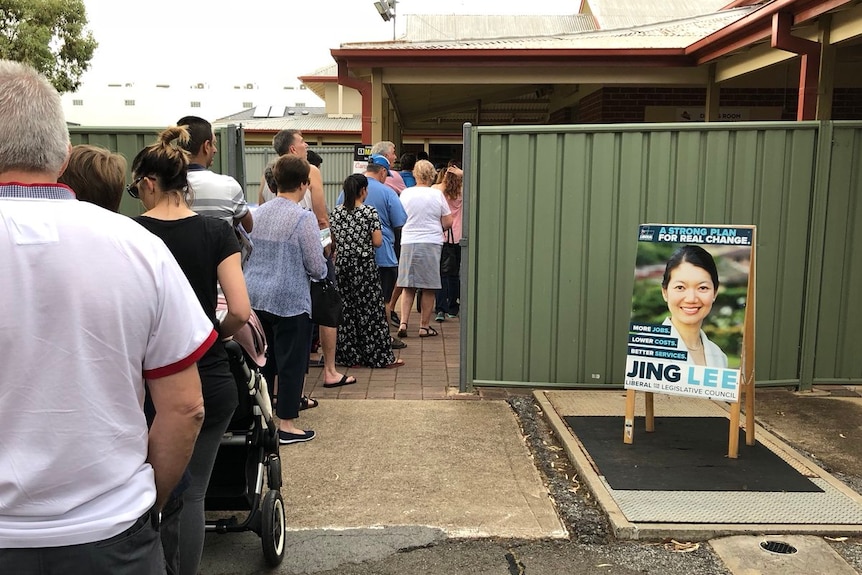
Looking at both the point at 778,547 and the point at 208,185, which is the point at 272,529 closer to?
the point at 208,185

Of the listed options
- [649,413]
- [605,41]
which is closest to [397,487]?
[649,413]

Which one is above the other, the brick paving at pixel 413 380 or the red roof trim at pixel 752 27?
the red roof trim at pixel 752 27

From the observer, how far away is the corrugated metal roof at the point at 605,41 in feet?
33.8

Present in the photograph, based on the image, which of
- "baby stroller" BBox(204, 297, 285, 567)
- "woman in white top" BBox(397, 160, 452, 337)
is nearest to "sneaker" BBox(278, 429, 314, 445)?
"baby stroller" BBox(204, 297, 285, 567)

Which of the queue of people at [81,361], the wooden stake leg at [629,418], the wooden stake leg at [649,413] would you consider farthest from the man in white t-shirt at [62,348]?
the wooden stake leg at [649,413]

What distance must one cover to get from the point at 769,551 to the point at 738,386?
50.1 inches

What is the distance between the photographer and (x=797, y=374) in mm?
6211

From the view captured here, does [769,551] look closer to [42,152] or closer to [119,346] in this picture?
[119,346]

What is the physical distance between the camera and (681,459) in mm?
4715

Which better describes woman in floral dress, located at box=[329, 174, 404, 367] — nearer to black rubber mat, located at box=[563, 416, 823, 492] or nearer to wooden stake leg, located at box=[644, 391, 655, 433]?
black rubber mat, located at box=[563, 416, 823, 492]

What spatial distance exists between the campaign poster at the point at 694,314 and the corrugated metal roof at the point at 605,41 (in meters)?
6.01

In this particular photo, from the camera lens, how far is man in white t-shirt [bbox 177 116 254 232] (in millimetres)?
3777

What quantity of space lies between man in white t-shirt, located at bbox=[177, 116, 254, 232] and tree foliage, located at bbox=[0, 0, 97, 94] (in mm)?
21513

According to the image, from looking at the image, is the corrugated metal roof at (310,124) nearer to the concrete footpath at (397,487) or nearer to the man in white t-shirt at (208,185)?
the concrete footpath at (397,487)
